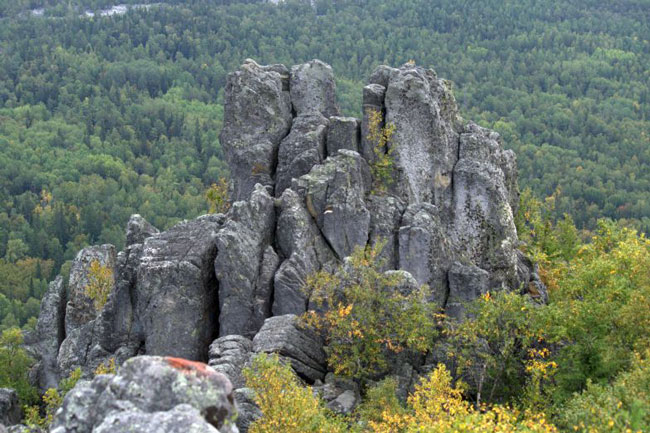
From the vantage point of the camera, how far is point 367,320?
53.7 meters

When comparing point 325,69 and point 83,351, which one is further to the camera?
point 325,69

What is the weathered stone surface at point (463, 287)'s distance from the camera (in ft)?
198

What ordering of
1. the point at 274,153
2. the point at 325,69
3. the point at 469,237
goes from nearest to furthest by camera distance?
1. the point at 469,237
2. the point at 274,153
3. the point at 325,69

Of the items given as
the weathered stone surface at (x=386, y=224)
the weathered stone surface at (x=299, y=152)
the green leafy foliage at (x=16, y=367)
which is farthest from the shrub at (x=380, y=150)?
the green leafy foliage at (x=16, y=367)

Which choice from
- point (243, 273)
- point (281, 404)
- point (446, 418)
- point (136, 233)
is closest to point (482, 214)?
point (243, 273)

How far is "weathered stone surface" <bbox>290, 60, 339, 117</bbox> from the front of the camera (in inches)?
2943

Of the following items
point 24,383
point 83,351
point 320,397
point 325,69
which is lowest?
point 24,383

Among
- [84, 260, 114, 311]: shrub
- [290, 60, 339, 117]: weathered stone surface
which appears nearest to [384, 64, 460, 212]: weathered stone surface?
[290, 60, 339, 117]: weathered stone surface

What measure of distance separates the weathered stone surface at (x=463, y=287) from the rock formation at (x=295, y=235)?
94 millimetres

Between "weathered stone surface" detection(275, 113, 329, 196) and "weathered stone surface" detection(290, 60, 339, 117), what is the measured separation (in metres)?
3.24

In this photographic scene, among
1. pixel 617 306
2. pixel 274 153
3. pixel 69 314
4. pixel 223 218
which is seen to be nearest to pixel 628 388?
pixel 617 306

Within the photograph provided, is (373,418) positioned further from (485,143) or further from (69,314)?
(69,314)

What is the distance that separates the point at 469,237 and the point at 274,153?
1858cm

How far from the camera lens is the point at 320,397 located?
168 ft
